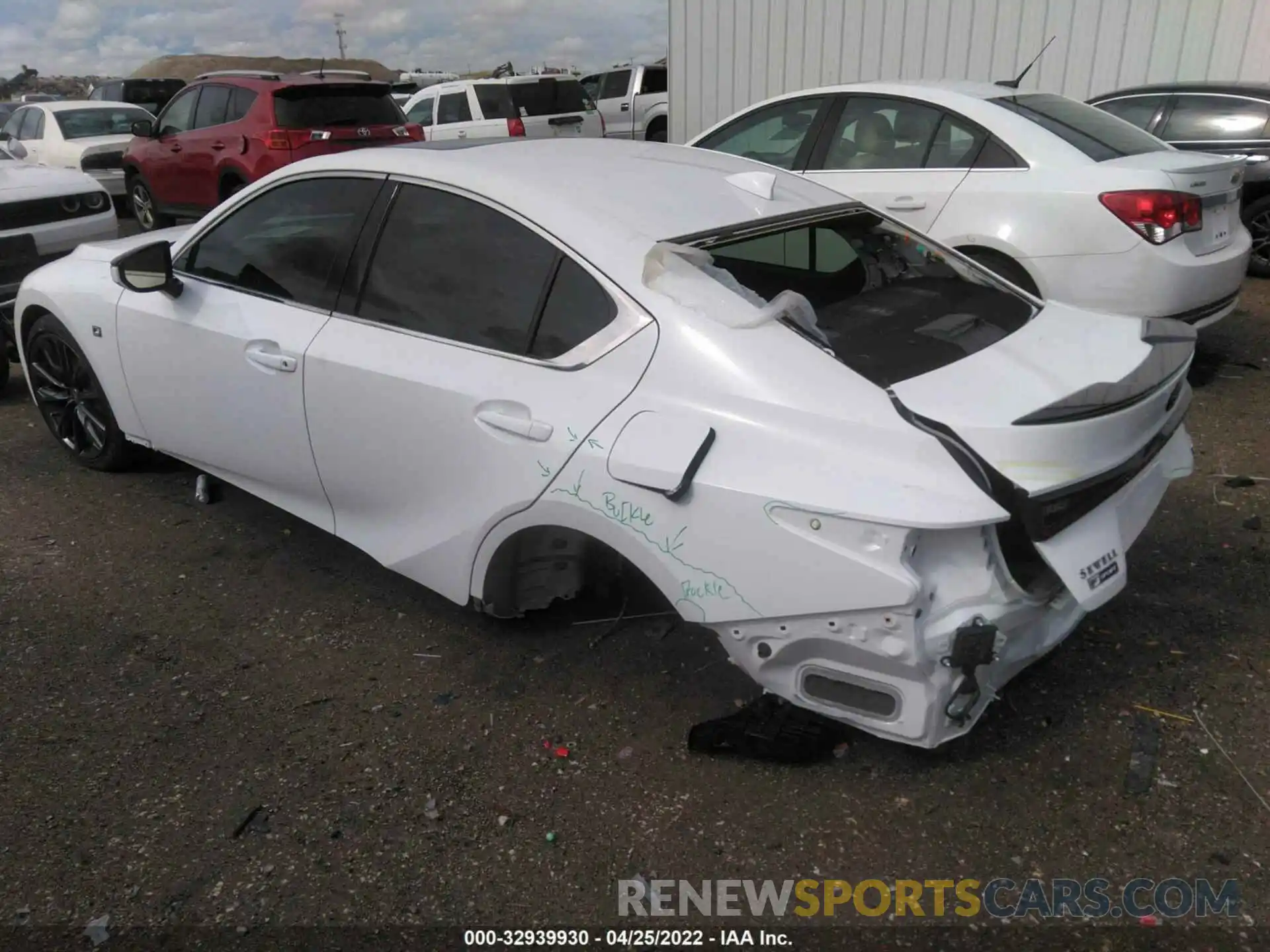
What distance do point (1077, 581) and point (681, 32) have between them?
10701mm

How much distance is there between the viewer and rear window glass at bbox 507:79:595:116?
13.5 meters

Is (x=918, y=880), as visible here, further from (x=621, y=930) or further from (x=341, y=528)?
(x=341, y=528)

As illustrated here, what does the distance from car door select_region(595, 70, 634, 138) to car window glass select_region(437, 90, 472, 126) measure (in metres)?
3.86

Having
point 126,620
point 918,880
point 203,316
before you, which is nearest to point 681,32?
point 203,316

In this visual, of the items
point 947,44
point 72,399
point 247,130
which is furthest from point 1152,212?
point 247,130

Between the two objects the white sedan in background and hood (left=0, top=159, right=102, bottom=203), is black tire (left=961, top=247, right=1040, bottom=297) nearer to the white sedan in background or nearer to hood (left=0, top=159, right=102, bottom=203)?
hood (left=0, top=159, right=102, bottom=203)

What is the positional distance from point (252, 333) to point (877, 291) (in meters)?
2.15

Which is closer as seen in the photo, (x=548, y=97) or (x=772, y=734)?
(x=772, y=734)

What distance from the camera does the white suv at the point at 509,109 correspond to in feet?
44.0

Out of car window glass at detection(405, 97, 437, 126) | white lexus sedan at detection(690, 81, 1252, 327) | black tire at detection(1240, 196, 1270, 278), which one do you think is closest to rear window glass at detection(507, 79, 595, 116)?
car window glass at detection(405, 97, 437, 126)

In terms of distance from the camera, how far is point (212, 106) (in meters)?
10.1

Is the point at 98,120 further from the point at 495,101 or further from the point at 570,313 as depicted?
the point at 570,313

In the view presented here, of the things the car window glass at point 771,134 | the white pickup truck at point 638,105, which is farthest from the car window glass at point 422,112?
the car window glass at point 771,134

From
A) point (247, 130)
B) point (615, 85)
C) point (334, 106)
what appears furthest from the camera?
point (615, 85)
